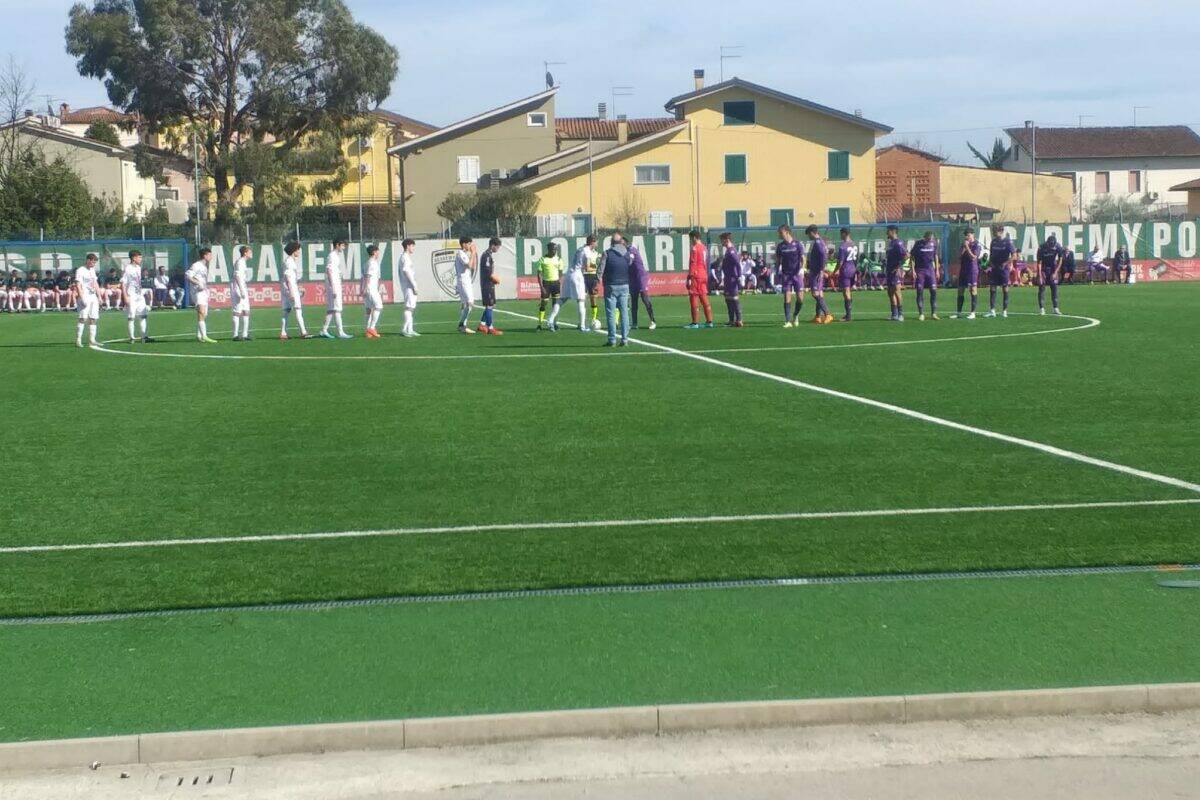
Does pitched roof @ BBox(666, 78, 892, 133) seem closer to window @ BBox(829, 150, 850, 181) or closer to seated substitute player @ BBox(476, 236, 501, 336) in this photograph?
window @ BBox(829, 150, 850, 181)

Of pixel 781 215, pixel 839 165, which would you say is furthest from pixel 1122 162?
pixel 781 215

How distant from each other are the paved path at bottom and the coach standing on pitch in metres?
17.8

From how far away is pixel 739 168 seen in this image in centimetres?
6956

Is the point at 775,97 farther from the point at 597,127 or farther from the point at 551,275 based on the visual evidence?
the point at 551,275

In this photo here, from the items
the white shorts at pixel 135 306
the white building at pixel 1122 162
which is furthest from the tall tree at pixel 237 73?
the white building at pixel 1122 162

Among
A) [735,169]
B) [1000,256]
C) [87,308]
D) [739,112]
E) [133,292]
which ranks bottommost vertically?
[87,308]

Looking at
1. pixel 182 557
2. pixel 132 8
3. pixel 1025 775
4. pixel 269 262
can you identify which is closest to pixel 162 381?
pixel 182 557

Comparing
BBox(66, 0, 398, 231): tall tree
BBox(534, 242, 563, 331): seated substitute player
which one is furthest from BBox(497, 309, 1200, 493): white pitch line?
BBox(66, 0, 398, 231): tall tree

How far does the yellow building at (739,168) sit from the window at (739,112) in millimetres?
47

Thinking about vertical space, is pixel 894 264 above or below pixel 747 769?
above

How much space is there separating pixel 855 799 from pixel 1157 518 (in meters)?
5.06

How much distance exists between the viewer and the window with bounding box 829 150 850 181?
6994cm

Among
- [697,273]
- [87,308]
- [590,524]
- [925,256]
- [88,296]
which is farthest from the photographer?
[925,256]

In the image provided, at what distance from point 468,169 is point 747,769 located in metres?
71.6
